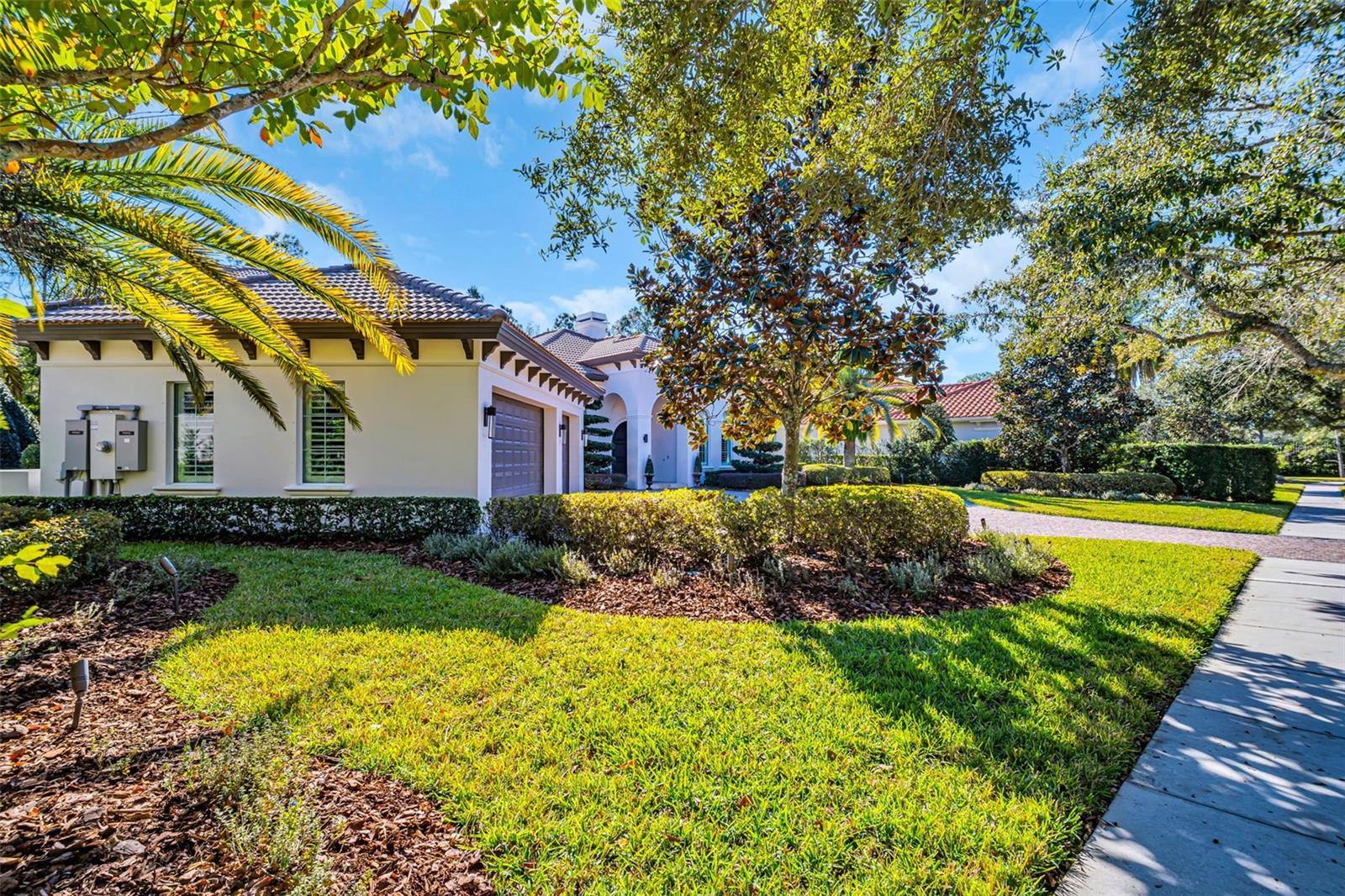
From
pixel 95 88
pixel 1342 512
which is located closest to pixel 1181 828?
pixel 95 88

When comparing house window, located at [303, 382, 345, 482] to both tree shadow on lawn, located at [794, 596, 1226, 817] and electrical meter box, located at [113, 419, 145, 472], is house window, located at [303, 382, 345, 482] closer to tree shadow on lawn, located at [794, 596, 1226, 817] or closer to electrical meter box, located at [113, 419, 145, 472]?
electrical meter box, located at [113, 419, 145, 472]

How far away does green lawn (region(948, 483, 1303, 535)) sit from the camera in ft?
40.3

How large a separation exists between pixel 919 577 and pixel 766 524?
6.15 feet

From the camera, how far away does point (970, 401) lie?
3091cm

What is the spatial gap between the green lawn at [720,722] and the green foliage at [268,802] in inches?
9.7

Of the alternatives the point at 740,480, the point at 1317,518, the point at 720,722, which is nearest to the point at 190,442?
the point at 720,722

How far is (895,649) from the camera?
4.57 meters

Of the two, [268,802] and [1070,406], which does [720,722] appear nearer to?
[268,802]

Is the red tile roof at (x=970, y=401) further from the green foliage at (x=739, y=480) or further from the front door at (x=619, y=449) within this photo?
the front door at (x=619, y=449)

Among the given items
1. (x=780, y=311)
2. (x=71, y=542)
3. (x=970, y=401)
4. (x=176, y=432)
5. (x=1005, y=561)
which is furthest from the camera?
(x=970, y=401)

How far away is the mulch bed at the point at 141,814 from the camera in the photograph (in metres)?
2.15

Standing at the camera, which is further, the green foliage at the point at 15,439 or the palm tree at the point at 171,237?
the green foliage at the point at 15,439

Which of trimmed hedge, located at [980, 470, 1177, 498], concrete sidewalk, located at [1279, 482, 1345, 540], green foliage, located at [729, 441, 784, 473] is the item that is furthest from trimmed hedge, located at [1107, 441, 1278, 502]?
green foliage, located at [729, 441, 784, 473]

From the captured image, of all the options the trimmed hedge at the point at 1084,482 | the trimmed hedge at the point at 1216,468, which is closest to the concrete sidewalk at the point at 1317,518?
the trimmed hedge at the point at 1216,468
